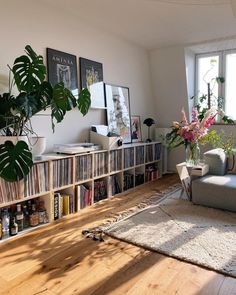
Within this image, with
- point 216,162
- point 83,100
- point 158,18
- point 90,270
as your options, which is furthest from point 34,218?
point 158,18

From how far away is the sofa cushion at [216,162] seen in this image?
3178mm

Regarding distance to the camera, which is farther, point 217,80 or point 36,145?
point 217,80

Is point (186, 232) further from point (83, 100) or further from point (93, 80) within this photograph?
point (93, 80)

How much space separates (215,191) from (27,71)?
2.28 meters

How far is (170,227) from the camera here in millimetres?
2436

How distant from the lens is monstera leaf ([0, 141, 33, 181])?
2012mm

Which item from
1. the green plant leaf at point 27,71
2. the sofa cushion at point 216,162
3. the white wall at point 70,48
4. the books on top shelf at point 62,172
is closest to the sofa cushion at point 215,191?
the sofa cushion at point 216,162

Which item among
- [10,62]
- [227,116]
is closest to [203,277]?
[10,62]

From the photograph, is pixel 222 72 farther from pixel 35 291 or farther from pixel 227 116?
pixel 35 291

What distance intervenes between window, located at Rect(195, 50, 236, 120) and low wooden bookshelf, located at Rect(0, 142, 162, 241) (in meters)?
1.44

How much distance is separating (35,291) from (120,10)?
9.51 ft

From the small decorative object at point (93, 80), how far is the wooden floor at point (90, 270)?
184 cm

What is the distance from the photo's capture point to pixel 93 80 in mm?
3479

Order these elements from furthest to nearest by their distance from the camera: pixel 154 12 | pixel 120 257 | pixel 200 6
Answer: pixel 154 12
pixel 200 6
pixel 120 257
